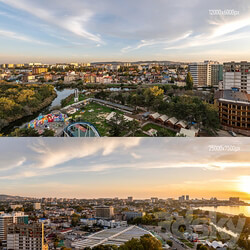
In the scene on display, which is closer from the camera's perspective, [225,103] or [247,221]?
[225,103]

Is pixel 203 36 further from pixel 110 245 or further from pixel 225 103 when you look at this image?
pixel 110 245

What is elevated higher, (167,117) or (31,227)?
(167,117)

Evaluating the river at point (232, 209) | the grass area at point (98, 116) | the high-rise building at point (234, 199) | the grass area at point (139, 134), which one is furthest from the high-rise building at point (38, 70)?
the high-rise building at point (234, 199)

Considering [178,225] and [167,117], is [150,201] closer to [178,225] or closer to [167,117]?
[178,225]

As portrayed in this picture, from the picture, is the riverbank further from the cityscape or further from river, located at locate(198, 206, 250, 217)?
river, located at locate(198, 206, 250, 217)

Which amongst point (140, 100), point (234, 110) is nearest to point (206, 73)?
point (234, 110)

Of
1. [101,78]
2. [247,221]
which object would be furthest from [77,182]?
[247,221]

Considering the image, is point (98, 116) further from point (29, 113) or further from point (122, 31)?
point (122, 31)

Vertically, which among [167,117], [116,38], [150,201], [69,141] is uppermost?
[116,38]
